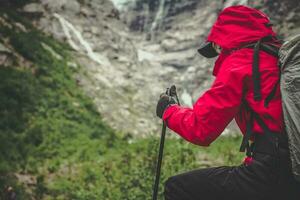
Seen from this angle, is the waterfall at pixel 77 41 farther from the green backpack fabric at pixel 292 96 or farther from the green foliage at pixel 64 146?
the green backpack fabric at pixel 292 96

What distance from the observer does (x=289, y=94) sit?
3.02 meters

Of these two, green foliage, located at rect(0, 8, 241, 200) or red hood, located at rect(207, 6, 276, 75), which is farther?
green foliage, located at rect(0, 8, 241, 200)

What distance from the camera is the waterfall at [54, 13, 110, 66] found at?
25766 mm

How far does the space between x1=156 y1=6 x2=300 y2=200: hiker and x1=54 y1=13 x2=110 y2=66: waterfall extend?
22.3 meters

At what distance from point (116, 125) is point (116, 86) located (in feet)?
16.2

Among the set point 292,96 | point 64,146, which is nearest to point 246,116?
point 292,96

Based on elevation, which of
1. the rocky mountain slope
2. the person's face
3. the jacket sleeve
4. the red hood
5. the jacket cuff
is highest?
the red hood

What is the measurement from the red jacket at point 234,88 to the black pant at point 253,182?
217mm

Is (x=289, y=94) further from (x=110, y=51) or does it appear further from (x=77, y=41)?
(x=110, y=51)

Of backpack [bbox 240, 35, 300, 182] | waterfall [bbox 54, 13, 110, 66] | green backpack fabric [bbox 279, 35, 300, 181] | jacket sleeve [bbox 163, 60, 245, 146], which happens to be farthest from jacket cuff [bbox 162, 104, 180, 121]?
waterfall [bbox 54, 13, 110, 66]

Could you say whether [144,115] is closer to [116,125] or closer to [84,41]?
[116,125]

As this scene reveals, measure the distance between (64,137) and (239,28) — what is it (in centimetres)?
1169

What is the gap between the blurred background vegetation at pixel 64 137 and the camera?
32.3 feet

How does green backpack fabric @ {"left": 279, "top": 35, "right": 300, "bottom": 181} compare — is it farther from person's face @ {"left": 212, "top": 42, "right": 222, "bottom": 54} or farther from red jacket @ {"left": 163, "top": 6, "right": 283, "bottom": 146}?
person's face @ {"left": 212, "top": 42, "right": 222, "bottom": 54}
